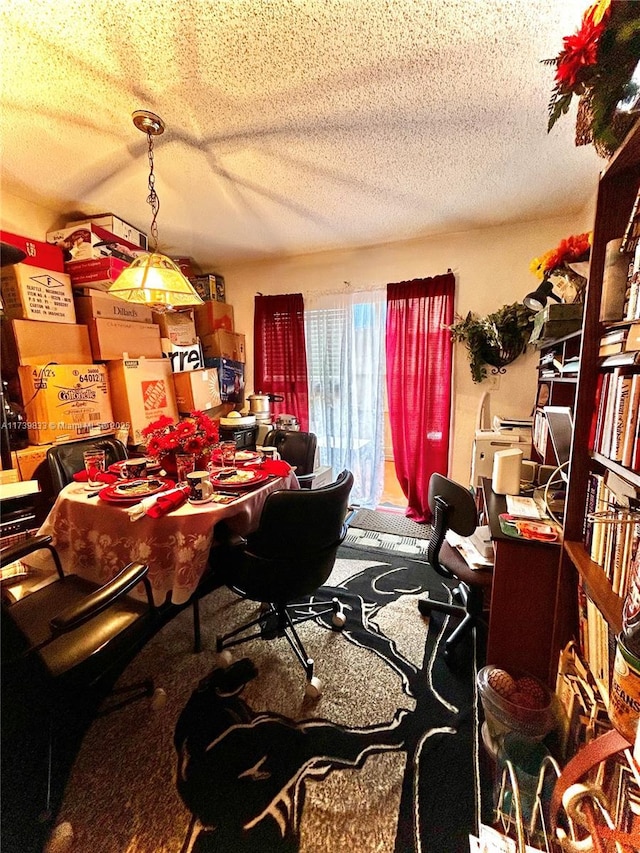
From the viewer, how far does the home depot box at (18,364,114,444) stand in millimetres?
2281

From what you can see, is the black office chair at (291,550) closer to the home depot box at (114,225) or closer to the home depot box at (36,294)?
the home depot box at (36,294)

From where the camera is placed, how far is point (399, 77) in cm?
138

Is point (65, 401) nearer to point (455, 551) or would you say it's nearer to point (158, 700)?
point (158, 700)

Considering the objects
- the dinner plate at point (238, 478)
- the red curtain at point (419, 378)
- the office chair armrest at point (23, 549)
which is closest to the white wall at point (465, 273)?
the red curtain at point (419, 378)

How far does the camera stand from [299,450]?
103 inches

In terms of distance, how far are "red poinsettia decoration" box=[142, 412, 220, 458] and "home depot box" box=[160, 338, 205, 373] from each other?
154 centimetres

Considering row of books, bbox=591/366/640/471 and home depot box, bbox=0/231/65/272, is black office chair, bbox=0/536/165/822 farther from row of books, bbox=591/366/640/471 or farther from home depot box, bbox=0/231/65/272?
home depot box, bbox=0/231/65/272

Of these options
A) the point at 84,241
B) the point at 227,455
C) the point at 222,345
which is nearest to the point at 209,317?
the point at 222,345

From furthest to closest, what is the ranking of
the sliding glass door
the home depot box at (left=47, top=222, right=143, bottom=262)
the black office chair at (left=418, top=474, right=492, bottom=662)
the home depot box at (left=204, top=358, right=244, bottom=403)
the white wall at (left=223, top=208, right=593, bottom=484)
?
1. the home depot box at (left=204, top=358, right=244, bottom=403)
2. the sliding glass door
3. the white wall at (left=223, top=208, right=593, bottom=484)
4. the home depot box at (left=47, top=222, right=143, bottom=262)
5. the black office chair at (left=418, top=474, right=492, bottom=662)

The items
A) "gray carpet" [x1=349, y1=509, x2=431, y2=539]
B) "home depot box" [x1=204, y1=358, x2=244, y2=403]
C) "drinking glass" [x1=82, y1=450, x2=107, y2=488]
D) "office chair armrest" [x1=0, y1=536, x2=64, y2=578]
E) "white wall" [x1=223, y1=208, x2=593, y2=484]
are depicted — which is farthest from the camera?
"home depot box" [x1=204, y1=358, x2=244, y2=403]

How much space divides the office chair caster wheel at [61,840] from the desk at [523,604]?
5.03 feet

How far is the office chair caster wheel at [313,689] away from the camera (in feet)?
4.73

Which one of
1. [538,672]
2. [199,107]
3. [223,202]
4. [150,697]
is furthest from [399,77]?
[150,697]

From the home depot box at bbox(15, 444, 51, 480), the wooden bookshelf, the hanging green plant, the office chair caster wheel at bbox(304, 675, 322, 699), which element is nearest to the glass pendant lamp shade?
the home depot box at bbox(15, 444, 51, 480)
